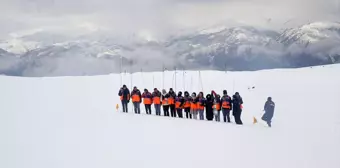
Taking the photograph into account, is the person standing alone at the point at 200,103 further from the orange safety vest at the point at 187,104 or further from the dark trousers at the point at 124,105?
the dark trousers at the point at 124,105

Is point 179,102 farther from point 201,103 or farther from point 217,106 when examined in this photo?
point 217,106

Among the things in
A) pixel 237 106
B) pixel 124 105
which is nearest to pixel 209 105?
pixel 237 106

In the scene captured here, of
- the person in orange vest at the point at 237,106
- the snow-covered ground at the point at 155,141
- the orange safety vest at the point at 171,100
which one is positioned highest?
the orange safety vest at the point at 171,100

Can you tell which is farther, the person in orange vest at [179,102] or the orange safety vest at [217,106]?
the person in orange vest at [179,102]

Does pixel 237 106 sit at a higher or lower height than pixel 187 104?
lower

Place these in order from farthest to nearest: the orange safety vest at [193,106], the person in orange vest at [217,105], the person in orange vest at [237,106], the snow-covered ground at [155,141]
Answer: the orange safety vest at [193,106]
the person in orange vest at [217,105]
the person in orange vest at [237,106]
the snow-covered ground at [155,141]

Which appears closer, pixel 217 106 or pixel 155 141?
pixel 155 141

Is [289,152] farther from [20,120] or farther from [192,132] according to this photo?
[20,120]

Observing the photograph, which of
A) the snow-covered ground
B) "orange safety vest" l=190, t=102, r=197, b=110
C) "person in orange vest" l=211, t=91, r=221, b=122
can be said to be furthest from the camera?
"orange safety vest" l=190, t=102, r=197, b=110

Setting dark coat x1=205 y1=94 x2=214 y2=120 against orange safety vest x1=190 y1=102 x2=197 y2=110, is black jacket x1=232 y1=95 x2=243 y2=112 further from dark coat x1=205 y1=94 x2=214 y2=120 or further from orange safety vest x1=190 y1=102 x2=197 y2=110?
orange safety vest x1=190 y1=102 x2=197 y2=110

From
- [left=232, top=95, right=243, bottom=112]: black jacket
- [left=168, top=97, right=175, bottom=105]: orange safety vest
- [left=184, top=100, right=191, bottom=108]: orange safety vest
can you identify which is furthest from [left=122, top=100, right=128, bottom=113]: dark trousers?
[left=232, top=95, right=243, bottom=112]: black jacket

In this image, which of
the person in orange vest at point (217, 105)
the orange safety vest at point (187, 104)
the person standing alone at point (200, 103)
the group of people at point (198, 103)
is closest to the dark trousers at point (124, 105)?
the group of people at point (198, 103)

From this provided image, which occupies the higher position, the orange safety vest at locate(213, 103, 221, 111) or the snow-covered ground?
the orange safety vest at locate(213, 103, 221, 111)

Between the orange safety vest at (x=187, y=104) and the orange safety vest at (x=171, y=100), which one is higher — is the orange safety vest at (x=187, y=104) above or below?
below
